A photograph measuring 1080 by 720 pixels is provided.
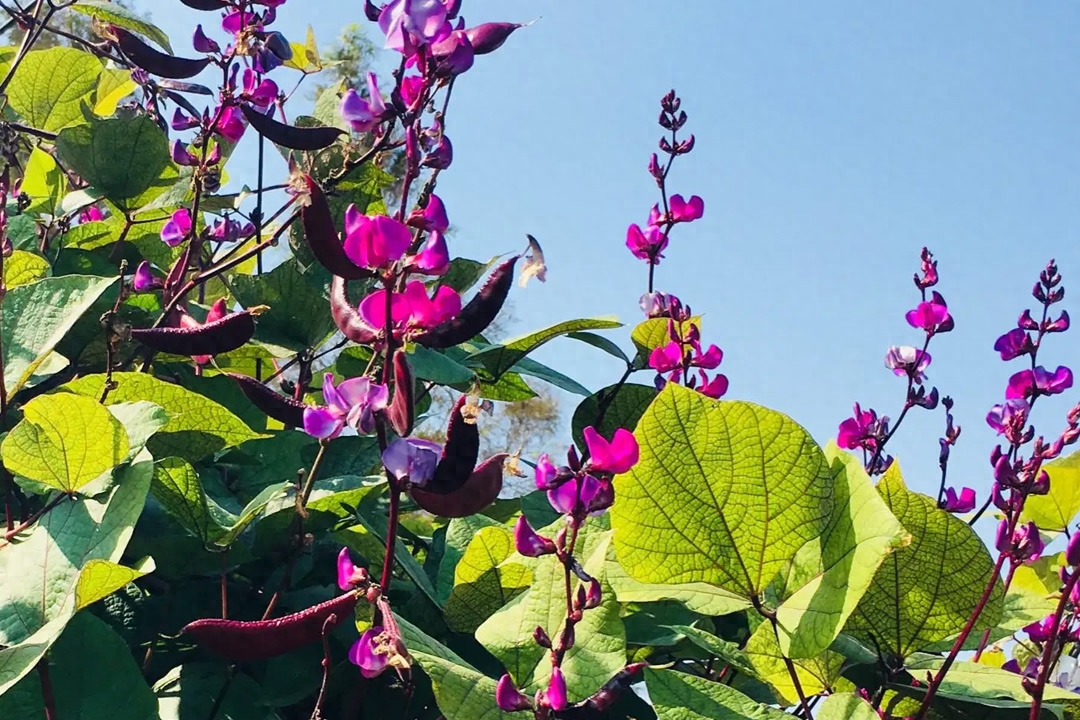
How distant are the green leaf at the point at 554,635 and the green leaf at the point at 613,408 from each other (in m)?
0.39

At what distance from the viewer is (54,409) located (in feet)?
2.33

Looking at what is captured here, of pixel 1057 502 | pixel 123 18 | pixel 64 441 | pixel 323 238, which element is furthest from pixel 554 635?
pixel 123 18

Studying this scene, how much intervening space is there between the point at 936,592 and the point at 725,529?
14 centimetres

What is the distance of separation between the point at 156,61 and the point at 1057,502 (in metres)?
1.05

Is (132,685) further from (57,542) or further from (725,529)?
(725,529)

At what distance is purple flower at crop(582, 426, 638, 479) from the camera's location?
0.57m

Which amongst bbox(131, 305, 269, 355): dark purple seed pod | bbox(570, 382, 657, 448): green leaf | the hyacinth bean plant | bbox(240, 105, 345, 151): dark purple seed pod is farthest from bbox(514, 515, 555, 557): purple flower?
bbox(240, 105, 345, 151): dark purple seed pod

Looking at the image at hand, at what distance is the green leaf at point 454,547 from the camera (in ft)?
2.57

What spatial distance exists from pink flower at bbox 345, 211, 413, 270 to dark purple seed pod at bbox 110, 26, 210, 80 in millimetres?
618

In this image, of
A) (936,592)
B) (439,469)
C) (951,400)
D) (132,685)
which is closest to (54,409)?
(132,685)

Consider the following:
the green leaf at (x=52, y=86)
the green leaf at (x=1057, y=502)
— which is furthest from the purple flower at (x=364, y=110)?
the green leaf at (x=52, y=86)

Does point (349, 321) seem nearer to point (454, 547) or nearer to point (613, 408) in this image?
point (454, 547)

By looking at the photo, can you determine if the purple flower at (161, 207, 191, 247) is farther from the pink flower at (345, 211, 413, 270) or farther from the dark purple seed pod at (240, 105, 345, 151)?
the pink flower at (345, 211, 413, 270)

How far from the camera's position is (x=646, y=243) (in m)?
Answer: 1.47
